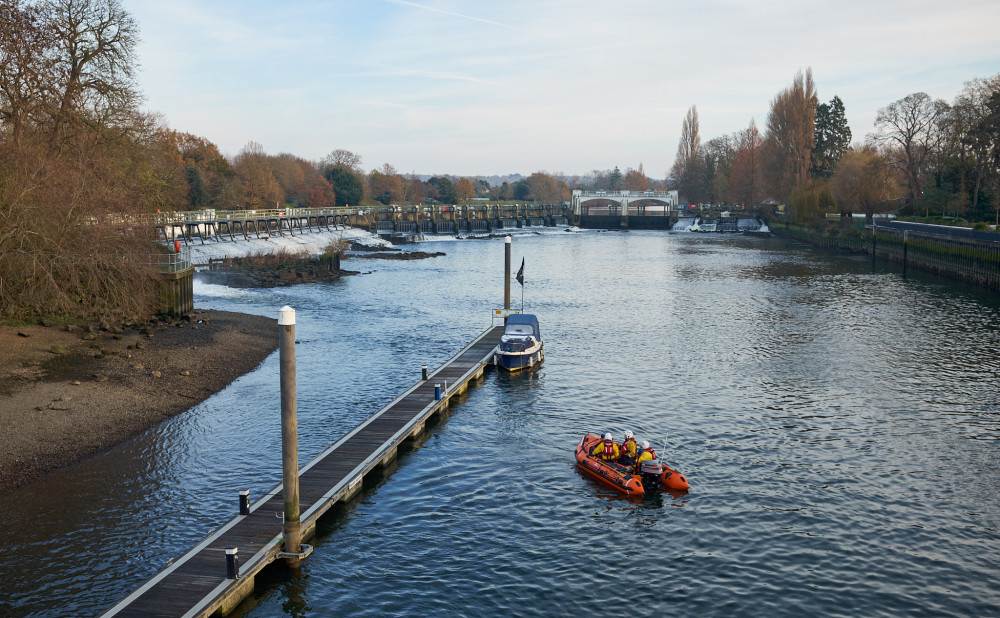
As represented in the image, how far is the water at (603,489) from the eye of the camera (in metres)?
17.9

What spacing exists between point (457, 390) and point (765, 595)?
17959mm

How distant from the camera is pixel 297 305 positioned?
61.3 m

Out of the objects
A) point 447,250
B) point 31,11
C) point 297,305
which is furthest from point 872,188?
point 31,11

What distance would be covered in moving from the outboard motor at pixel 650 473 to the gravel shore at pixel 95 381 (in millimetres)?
17975

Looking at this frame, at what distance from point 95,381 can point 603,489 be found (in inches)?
822

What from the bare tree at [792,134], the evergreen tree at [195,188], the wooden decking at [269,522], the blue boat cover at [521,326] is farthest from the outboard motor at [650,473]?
the bare tree at [792,134]

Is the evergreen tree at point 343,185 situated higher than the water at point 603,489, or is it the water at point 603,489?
the evergreen tree at point 343,185

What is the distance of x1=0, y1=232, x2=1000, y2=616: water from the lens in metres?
17.9

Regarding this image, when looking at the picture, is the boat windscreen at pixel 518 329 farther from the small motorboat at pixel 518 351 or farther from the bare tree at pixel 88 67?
the bare tree at pixel 88 67

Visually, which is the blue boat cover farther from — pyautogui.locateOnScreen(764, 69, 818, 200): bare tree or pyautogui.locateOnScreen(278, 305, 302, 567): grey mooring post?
pyautogui.locateOnScreen(764, 69, 818, 200): bare tree

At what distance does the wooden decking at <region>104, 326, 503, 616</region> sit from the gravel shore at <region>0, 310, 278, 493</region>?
7389 millimetres

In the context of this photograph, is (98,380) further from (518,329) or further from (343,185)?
(343,185)

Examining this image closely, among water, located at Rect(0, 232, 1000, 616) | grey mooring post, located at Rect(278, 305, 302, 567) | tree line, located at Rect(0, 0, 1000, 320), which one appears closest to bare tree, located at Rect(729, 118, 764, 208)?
tree line, located at Rect(0, 0, 1000, 320)

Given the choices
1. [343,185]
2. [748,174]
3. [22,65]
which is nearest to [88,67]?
[22,65]
